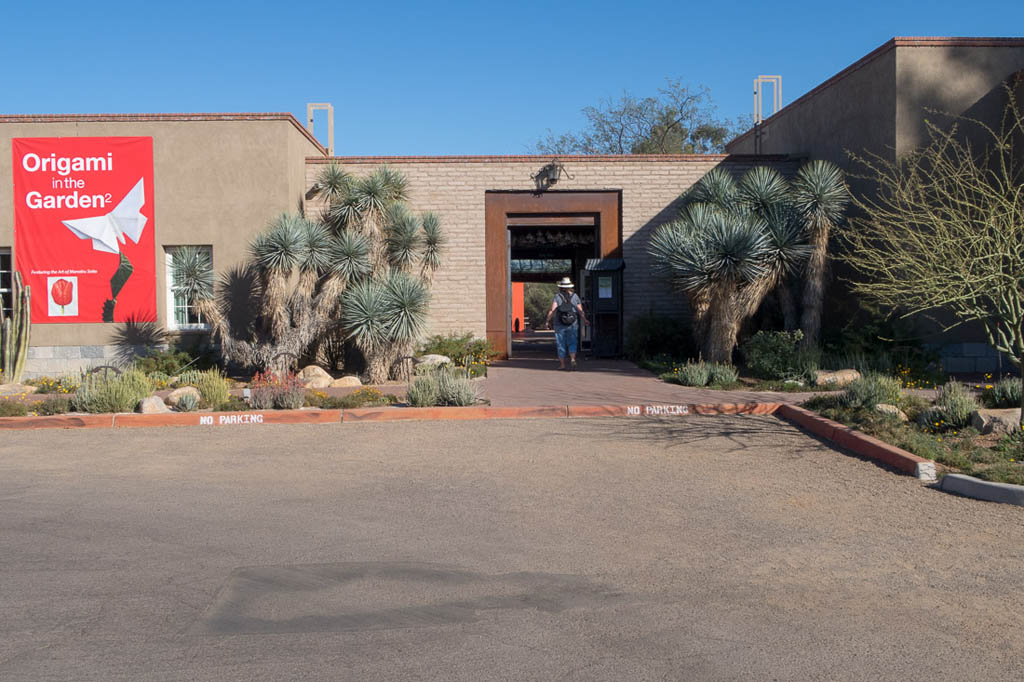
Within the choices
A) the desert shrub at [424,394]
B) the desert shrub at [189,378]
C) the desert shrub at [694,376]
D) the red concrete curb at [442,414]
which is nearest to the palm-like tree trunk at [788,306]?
the desert shrub at [694,376]

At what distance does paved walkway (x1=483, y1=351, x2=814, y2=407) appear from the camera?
12.4 m

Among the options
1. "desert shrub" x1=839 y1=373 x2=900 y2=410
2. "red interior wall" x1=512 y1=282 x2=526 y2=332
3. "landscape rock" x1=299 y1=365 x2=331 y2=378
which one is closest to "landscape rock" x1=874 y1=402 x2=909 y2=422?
"desert shrub" x1=839 y1=373 x2=900 y2=410

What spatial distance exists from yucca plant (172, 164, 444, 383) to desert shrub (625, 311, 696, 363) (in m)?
5.13

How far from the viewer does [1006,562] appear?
5371 mm

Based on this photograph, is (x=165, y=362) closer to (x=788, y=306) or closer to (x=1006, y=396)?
(x=788, y=306)

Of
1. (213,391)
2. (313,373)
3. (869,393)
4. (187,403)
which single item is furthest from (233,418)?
(869,393)

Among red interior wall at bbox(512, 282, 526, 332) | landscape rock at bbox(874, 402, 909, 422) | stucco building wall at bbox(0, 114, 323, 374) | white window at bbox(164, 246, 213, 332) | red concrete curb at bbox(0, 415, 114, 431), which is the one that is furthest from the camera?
red interior wall at bbox(512, 282, 526, 332)

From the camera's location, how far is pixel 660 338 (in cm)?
1908

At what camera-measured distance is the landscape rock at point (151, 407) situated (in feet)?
38.3

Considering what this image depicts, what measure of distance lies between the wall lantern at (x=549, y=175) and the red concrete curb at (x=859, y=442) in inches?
404

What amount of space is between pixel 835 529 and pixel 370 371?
34.4ft

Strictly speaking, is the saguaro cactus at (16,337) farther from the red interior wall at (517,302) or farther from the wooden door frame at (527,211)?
the red interior wall at (517,302)

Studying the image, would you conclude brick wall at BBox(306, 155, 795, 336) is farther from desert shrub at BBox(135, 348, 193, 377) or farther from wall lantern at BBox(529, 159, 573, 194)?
desert shrub at BBox(135, 348, 193, 377)

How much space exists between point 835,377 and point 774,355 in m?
1.36
